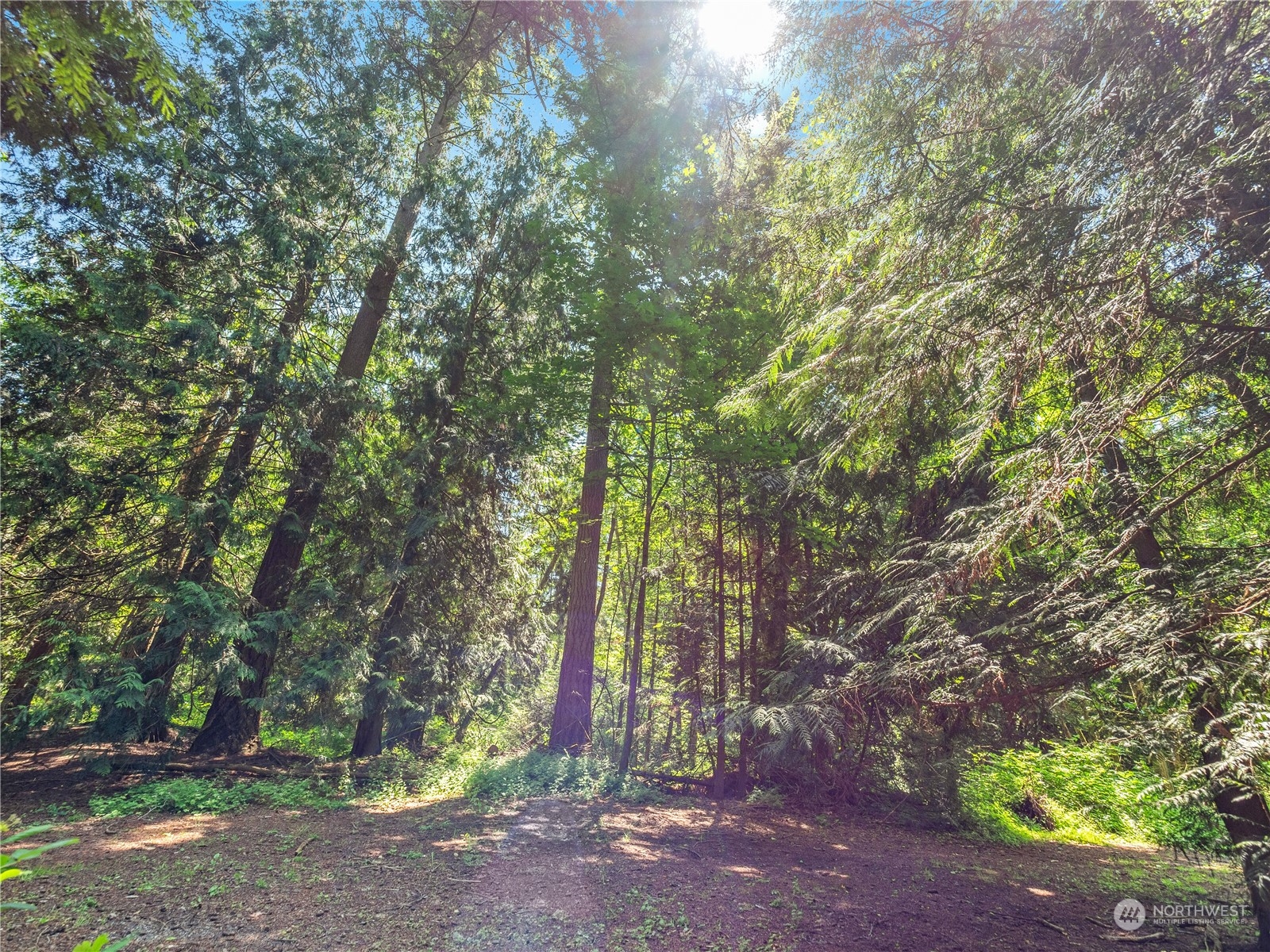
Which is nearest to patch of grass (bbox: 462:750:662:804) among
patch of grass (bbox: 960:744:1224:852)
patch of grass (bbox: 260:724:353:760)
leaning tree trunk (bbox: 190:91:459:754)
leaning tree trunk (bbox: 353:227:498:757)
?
leaning tree trunk (bbox: 353:227:498:757)

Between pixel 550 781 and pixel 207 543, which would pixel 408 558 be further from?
pixel 550 781

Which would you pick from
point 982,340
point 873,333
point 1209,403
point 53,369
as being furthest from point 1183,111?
point 53,369

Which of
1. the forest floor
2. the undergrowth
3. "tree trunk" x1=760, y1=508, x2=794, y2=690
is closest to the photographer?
the forest floor

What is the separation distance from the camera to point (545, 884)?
188 inches

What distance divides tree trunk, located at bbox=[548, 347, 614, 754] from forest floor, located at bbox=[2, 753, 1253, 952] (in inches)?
82.2

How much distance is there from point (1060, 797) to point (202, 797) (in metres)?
12.3

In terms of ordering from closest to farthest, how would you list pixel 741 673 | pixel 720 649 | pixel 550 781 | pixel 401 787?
pixel 401 787
pixel 550 781
pixel 741 673
pixel 720 649

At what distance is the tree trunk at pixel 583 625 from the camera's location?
9.16m

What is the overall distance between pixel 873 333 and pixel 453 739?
13845 mm

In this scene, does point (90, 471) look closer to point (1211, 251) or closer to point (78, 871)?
point (78, 871)

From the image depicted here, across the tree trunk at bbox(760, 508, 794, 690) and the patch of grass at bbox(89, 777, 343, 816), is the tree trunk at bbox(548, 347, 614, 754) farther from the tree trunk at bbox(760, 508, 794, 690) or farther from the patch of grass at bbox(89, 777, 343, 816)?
the patch of grass at bbox(89, 777, 343, 816)

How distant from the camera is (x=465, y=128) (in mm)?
11688

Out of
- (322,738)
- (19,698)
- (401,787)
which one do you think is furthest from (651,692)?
(19,698)

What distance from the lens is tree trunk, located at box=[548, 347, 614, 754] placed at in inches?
361
